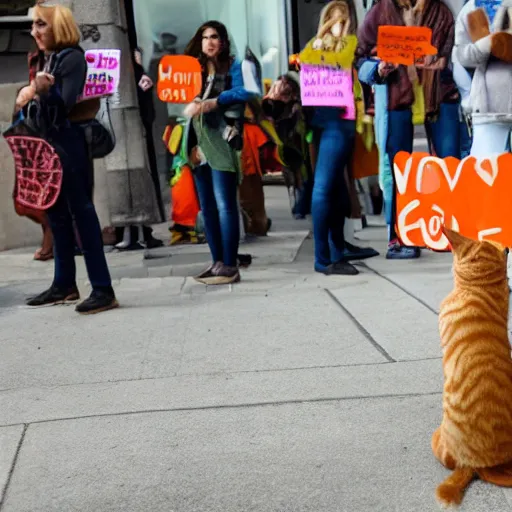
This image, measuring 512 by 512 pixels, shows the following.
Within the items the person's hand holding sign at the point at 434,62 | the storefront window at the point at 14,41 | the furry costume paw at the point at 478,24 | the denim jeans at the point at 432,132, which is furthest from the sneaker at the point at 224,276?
the storefront window at the point at 14,41

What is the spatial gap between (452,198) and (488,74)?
2.54 m

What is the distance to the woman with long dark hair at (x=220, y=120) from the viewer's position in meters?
5.86

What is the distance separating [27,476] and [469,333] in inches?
61.8

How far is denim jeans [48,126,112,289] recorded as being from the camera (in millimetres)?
5336

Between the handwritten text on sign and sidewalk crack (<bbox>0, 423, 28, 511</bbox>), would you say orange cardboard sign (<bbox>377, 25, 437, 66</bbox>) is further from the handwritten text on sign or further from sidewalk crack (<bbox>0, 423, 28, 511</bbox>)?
sidewalk crack (<bbox>0, 423, 28, 511</bbox>)

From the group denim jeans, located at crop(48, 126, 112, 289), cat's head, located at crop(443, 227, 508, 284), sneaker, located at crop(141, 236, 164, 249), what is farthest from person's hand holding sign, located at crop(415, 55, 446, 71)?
cat's head, located at crop(443, 227, 508, 284)

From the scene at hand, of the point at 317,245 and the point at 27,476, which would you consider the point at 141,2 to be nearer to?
the point at 317,245

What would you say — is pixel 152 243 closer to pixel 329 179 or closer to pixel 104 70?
pixel 104 70

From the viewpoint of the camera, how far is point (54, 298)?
18.9 ft

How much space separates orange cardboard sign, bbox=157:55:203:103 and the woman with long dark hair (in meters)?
0.07

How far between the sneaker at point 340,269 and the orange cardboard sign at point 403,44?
160 centimetres

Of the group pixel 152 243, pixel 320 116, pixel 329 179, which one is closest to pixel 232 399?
pixel 329 179

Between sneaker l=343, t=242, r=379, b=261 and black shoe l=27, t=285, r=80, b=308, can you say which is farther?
sneaker l=343, t=242, r=379, b=261

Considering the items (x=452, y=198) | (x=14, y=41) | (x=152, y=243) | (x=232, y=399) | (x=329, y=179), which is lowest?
(x=152, y=243)
